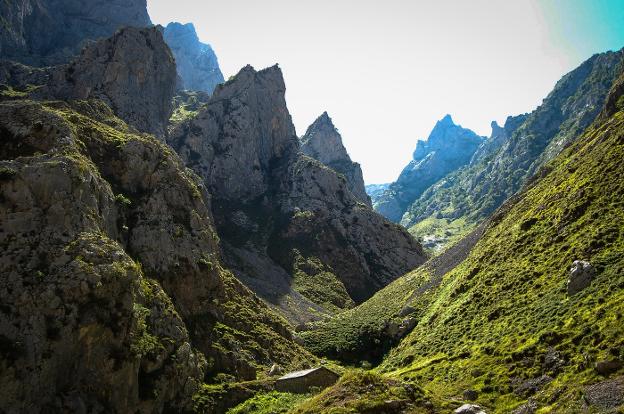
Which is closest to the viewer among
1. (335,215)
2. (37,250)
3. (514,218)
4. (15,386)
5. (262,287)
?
(15,386)

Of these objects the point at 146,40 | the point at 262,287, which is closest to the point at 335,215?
the point at 262,287

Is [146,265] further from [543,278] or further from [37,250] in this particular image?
[543,278]

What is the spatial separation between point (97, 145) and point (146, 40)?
105 metres

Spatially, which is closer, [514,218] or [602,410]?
[602,410]

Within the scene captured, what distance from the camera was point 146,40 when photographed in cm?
16388

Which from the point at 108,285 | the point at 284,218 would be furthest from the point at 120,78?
the point at 108,285

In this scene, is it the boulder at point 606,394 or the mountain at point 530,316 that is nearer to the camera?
the boulder at point 606,394

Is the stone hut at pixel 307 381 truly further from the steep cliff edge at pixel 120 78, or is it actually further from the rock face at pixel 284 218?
the steep cliff edge at pixel 120 78

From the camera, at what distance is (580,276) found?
50531mm

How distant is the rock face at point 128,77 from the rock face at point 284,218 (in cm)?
1644

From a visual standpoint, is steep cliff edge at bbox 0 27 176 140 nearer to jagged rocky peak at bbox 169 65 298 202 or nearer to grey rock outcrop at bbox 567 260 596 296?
jagged rocky peak at bbox 169 65 298 202

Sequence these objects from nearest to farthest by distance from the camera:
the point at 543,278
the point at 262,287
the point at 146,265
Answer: the point at 543,278 → the point at 146,265 → the point at 262,287

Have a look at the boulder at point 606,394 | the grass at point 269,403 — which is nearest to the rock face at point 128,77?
the grass at point 269,403

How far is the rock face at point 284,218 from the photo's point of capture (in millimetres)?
146000
